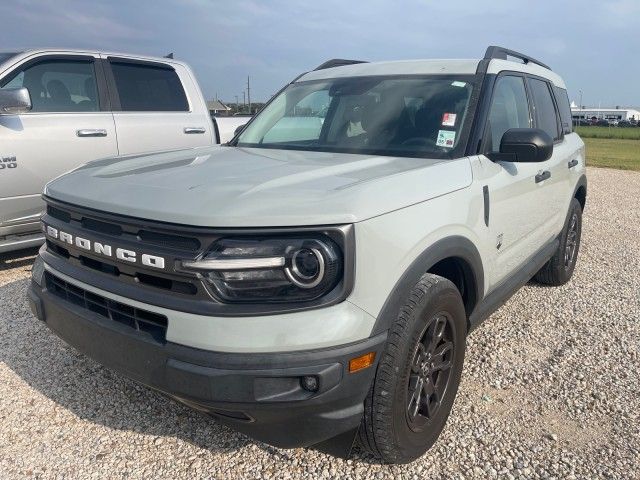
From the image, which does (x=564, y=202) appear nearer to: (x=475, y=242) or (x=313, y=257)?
(x=475, y=242)

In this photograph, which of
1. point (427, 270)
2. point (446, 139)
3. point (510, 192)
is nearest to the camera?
point (427, 270)

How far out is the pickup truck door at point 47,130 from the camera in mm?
4660

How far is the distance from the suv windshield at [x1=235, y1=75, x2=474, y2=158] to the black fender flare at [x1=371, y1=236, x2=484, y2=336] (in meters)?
0.56

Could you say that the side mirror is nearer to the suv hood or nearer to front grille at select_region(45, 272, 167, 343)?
the suv hood

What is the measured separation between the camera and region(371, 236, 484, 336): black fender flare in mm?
2072

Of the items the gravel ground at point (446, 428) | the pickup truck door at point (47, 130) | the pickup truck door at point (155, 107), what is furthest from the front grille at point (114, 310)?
the pickup truck door at point (155, 107)

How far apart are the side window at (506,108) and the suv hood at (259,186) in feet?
1.73

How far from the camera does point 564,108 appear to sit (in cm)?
493

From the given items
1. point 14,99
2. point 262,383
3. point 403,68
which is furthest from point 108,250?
point 14,99

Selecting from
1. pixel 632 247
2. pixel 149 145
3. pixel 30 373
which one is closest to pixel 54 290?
pixel 30 373

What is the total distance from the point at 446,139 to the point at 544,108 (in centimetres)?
170

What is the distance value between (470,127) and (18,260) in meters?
4.59

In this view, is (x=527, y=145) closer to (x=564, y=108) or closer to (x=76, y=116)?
(x=564, y=108)

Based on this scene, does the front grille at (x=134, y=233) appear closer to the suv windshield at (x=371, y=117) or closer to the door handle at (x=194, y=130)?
the suv windshield at (x=371, y=117)
